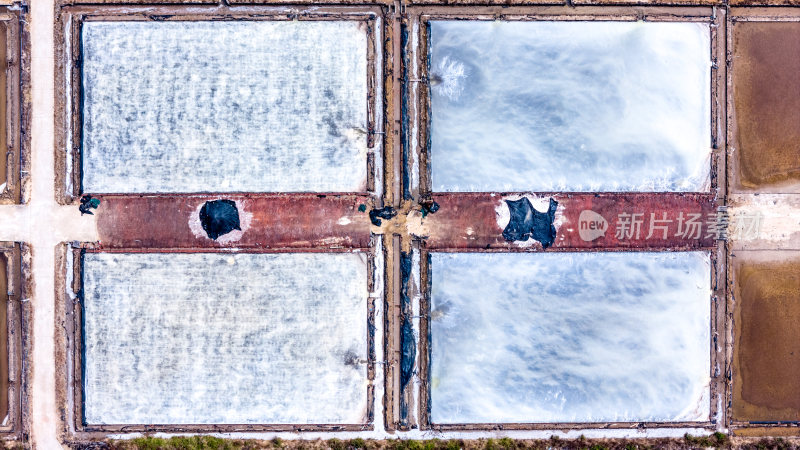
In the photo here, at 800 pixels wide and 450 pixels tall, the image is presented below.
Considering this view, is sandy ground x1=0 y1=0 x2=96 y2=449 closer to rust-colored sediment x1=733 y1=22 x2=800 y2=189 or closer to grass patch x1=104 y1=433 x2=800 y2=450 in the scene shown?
grass patch x1=104 y1=433 x2=800 y2=450

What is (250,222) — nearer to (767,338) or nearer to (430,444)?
(430,444)

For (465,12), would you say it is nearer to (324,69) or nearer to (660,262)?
(324,69)

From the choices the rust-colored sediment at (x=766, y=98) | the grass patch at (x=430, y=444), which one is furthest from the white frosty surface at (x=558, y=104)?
the grass patch at (x=430, y=444)

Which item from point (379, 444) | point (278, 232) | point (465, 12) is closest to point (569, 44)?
point (465, 12)

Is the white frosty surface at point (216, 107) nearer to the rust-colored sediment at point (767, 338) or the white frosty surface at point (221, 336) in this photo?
the white frosty surface at point (221, 336)

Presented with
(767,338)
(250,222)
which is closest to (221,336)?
(250,222)
